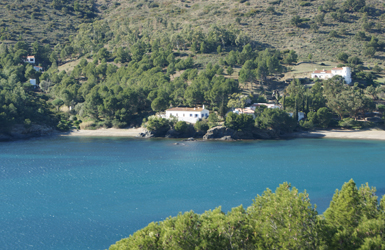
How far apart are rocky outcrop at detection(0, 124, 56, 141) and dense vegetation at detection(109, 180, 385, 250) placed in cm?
7575

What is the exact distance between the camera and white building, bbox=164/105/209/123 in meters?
90.4

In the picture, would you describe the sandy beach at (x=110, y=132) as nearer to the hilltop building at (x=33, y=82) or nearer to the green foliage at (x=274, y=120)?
the green foliage at (x=274, y=120)

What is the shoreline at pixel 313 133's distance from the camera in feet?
278

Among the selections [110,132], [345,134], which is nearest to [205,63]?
[110,132]

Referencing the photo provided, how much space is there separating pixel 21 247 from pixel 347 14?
17235cm

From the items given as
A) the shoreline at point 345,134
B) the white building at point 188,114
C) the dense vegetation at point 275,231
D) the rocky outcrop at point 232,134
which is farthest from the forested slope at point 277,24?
the dense vegetation at point 275,231

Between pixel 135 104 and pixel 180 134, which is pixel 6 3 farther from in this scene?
pixel 180 134

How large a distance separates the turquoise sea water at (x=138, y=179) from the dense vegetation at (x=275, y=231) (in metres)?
12.4

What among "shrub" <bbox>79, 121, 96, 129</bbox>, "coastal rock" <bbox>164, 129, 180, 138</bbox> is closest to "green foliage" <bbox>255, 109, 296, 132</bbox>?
"coastal rock" <bbox>164, 129, 180, 138</bbox>

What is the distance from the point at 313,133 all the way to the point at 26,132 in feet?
224

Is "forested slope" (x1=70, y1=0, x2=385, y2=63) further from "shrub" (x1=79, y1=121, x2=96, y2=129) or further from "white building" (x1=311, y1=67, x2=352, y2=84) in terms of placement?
"shrub" (x1=79, y1=121, x2=96, y2=129)

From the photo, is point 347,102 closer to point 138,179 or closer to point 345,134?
point 345,134

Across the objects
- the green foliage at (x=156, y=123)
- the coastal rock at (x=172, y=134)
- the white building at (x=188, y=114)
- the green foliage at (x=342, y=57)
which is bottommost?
the coastal rock at (x=172, y=134)

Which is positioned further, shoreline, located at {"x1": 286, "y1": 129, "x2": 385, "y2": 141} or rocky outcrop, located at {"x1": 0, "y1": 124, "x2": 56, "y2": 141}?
rocky outcrop, located at {"x1": 0, "y1": 124, "x2": 56, "y2": 141}
